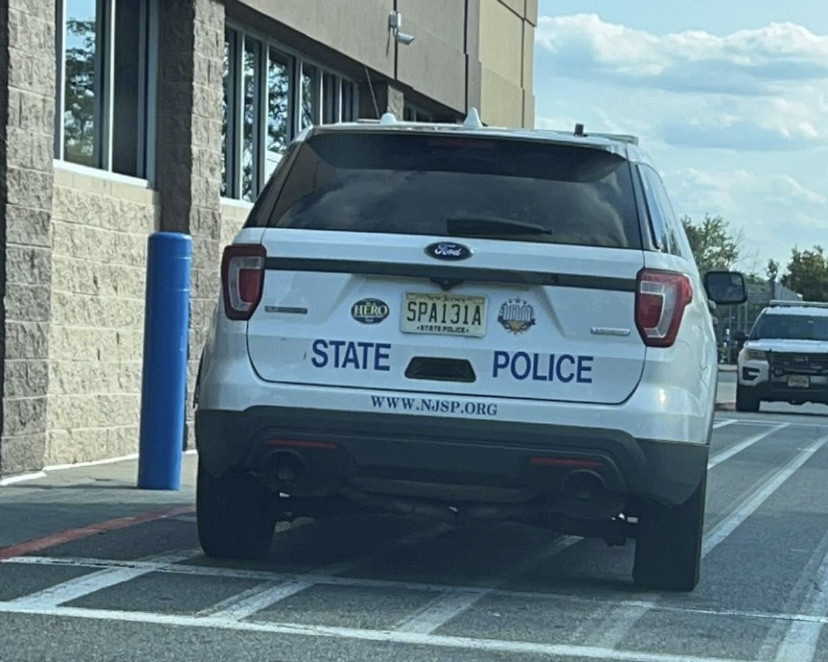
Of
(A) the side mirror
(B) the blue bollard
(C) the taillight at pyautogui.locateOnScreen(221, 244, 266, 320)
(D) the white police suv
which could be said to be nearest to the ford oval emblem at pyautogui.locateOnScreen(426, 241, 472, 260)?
(C) the taillight at pyautogui.locateOnScreen(221, 244, 266, 320)

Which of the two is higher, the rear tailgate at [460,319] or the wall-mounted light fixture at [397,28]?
the wall-mounted light fixture at [397,28]

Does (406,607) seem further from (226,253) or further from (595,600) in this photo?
(226,253)

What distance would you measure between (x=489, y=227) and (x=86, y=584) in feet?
7.11

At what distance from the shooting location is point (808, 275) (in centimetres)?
12044

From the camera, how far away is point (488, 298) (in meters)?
7.33

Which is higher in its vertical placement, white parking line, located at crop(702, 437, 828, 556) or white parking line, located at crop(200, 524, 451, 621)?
white parking line, located at crop(200, 524, 451, 621)

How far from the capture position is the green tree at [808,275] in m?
116

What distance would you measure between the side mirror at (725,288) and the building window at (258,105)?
21.1 ft

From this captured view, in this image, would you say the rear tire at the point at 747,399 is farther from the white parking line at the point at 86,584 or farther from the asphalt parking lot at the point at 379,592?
the white parking line at the point at 86,584

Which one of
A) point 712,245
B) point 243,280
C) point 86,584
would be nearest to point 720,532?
point 243,280

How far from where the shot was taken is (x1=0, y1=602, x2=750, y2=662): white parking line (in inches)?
251

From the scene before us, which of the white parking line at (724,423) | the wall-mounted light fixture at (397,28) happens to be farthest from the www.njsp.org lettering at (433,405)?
the white parking line at (724,423)

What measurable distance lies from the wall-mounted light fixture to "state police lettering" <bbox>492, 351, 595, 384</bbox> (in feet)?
43.8

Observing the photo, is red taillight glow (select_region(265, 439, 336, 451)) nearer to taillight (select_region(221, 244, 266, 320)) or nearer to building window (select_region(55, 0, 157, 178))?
taillight (select_region(221, 244, 266, 320))
